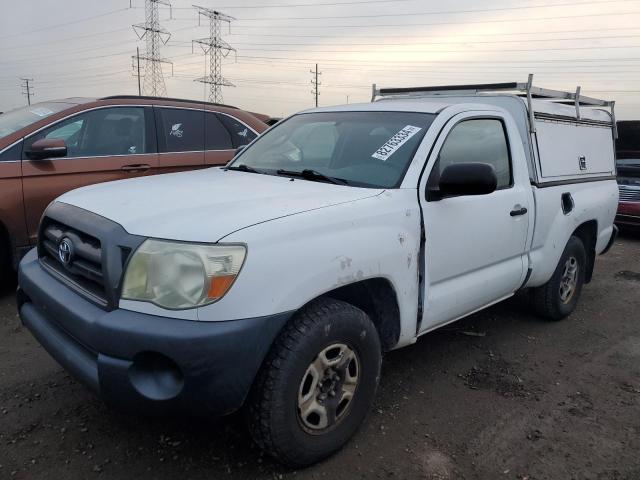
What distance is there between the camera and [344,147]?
3.40 meters

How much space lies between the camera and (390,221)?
2766 millimetres

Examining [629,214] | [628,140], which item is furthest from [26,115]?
[628,140]

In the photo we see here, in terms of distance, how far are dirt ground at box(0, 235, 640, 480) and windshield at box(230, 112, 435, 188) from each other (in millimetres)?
1362

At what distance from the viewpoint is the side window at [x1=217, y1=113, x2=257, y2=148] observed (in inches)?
244

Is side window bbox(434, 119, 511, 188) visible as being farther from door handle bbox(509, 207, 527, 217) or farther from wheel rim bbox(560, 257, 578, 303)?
wheel rim bbox(560, 257, 578, 303)

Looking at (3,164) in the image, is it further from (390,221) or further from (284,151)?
(390,221)

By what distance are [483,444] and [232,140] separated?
4405 mm

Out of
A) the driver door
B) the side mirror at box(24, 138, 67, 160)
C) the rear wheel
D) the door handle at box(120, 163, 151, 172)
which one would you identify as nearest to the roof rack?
the driver door

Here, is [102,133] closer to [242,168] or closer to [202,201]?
[242,168]

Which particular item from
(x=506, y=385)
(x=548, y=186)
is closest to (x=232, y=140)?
(x=548, y=186)

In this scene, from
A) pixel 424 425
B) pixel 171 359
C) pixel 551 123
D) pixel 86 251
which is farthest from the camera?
pixel 551 123

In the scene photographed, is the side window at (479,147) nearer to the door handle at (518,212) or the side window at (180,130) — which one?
the door handle at (518,212)

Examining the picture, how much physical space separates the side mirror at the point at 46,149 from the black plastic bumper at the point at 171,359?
2832 millimetres

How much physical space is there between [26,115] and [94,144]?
653 millimetres
